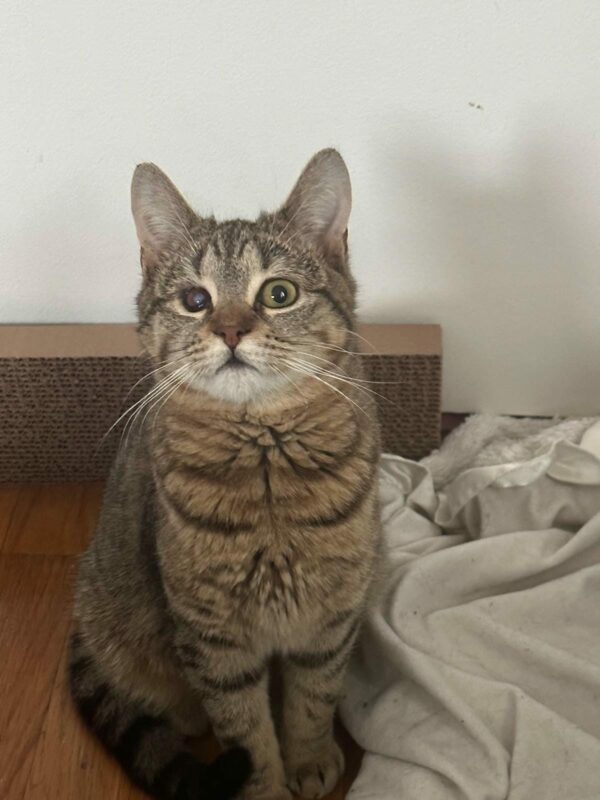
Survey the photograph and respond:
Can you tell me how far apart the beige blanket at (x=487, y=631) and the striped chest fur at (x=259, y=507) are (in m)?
0.33

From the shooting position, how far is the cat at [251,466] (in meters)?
1.21

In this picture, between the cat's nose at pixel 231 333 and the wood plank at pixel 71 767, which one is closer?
the cat's nose at pixel 231 333

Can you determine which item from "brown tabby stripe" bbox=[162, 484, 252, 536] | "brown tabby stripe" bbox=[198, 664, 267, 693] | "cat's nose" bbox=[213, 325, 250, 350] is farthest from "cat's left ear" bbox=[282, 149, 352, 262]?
"brown tabby stripe" bbox=[198, 664, 267, 693]

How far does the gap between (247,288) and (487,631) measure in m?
0.75

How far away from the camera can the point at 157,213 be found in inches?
51.6

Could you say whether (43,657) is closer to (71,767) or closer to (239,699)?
(71,767)

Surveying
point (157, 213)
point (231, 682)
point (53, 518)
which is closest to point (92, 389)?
point (53, 518)

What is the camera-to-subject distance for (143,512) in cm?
143

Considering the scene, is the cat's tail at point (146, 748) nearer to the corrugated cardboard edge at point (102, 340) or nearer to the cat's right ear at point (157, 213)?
the corrugated cardboard edge at point (102, 340)

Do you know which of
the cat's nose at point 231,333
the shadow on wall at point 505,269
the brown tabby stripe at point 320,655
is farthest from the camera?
the shadow on wall at point 505,269

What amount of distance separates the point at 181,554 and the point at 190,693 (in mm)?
352

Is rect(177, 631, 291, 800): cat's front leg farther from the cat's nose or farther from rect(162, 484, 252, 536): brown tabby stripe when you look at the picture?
the cat's nose

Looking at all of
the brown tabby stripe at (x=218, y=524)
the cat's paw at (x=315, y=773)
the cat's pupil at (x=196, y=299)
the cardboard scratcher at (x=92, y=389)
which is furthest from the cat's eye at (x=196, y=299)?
the cat's paw at (x=315, y=773)

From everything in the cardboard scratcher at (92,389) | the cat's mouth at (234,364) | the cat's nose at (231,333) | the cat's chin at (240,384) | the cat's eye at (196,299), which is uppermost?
the cat's eye at (196,299)
